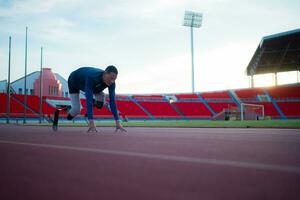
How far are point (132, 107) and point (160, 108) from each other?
15.0 feet

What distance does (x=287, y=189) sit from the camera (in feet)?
3.81

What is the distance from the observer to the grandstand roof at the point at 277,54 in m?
27.8

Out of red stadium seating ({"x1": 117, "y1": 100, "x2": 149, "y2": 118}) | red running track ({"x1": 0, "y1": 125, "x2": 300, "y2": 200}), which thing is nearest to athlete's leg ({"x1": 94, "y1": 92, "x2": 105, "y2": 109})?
red running track ({"x1": 0, "y1": 125, "x2": 300, "y2": 200})

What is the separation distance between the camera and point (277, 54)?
112 feet

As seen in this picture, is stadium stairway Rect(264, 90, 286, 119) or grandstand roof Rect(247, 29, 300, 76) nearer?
grandstand roof Rect(247, 29, 300, 76)

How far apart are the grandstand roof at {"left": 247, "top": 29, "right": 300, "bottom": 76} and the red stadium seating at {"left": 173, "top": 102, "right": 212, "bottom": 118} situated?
910cm

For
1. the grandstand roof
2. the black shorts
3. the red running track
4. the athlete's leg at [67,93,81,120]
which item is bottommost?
the red running track

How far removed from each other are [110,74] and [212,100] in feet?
123

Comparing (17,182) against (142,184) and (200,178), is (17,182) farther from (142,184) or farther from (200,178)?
(200,178)

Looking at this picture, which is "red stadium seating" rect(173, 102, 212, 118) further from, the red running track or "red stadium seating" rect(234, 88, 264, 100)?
the red running track

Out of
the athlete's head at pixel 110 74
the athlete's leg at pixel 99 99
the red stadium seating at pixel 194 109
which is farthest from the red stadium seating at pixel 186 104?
the athlete's head at pixel 110 74

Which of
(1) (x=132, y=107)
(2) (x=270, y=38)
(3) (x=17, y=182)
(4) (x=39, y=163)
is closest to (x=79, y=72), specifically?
(4) (x=39, y=163)

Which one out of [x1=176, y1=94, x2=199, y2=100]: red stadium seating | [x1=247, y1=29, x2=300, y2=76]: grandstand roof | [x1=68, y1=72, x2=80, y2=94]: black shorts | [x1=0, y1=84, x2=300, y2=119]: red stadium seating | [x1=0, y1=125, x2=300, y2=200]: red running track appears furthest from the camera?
[x1=176, y1=94, x2=199, y2=100]: red stadium seating

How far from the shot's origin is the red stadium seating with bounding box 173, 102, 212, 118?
1587 inches
